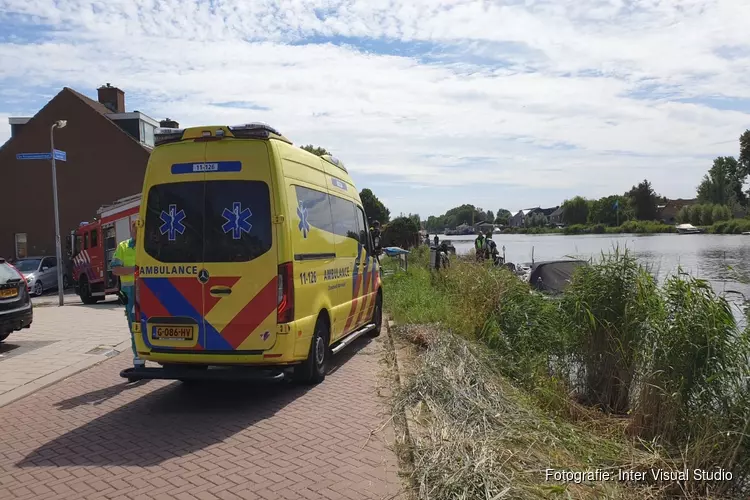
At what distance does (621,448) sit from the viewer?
5254 mm

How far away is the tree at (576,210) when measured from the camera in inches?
3787

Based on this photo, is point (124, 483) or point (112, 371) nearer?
point (124, 483)

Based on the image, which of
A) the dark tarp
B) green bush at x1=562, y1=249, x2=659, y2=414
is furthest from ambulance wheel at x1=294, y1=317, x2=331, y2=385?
the dark tarp

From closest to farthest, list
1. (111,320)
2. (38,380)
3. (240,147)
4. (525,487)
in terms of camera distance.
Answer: (525,487) → (240,147) → (38,380) → (111,320)

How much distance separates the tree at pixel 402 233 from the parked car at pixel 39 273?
1836 centimetres

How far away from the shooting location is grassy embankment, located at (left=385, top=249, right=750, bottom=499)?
14.9 ft

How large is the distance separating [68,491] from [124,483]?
1.21 ft

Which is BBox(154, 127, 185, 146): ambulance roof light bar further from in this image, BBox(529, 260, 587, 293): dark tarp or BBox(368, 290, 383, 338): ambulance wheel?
BBox(529, 260, 587, 293): dark tarp

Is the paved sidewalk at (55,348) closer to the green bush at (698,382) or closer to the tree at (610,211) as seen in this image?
the green bush at (698,382)

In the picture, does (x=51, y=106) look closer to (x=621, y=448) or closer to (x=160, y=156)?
(x=160, y=156)

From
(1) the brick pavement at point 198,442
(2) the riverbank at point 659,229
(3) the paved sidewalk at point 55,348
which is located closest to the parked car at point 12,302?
(3) the paved sidewalk at point 55,348

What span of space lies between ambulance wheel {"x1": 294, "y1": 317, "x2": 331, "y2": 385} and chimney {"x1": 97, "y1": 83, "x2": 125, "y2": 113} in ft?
117

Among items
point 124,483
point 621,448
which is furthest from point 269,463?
point 621,448

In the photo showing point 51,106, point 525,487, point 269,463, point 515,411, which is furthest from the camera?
point 51,106
